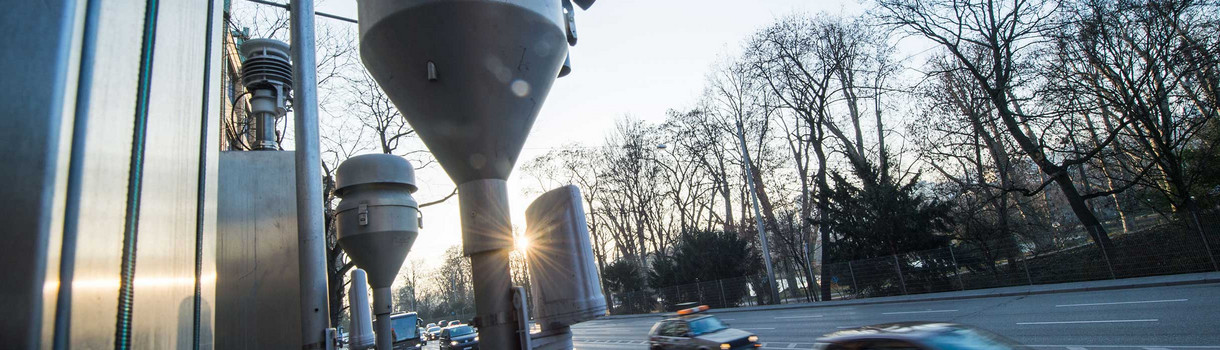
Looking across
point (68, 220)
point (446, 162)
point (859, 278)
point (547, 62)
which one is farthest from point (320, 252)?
point (859, 278)

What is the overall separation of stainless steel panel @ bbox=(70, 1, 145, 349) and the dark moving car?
19.9 meters

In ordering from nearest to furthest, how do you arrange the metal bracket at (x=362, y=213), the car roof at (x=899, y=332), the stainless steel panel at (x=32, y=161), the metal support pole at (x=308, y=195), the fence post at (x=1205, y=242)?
the stainless steel panel at (x=32, y=161), the metal support pole at (x=308, y=195), the car roof at (x=899, y=332), the metal bracket at (x=362, y=213), the fence post at (x=1205, y=242)

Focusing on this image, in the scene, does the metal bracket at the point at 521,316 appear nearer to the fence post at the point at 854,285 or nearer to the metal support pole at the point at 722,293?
the fence post at the point at 854,285

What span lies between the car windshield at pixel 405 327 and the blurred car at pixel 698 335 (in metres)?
11.3

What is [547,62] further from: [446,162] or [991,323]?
[991,323]

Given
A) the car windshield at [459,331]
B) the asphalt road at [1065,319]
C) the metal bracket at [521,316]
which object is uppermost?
the metal bracket at [521,316]

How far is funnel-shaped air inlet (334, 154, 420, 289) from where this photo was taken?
17.1ft

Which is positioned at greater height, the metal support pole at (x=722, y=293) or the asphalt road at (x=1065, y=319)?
the metal support pole at (x=722, y=293)

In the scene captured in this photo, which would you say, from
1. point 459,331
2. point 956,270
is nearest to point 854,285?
point 956,270

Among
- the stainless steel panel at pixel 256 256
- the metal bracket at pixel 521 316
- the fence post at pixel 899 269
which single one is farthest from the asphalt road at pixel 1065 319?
the stainless steel panel at pixel 256 256

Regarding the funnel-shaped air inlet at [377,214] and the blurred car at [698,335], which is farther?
the blurred car at [698,335]

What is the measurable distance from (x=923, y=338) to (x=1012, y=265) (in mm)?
19433

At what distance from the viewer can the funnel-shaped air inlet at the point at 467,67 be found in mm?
4848

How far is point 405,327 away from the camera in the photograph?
1959 cm
